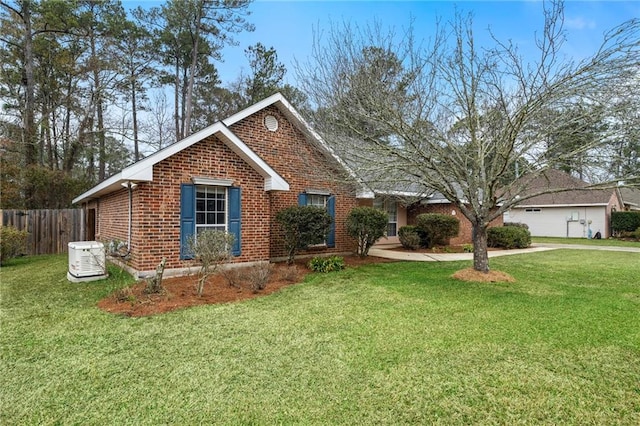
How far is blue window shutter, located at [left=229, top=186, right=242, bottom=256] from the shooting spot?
903cm

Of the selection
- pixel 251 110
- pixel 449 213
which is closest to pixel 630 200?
pixel 449 213

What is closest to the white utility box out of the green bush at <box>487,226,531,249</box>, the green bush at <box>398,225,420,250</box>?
the green bush at <box>398,225,420,250</box>

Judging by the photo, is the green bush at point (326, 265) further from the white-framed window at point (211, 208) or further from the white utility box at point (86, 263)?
the white utility box at point (86, 263)

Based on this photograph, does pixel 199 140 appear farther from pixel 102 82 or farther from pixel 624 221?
pixel 624 221

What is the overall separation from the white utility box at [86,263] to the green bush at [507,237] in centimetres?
1552

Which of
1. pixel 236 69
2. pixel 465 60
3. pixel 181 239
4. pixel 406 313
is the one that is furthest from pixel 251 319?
pixel 236 69

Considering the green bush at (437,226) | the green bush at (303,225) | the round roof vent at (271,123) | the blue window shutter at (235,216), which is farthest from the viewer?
the green bush at (437,226)

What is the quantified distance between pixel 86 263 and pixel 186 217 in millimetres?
2453

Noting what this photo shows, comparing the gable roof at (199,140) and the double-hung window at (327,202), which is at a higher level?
the gable roof at (199,140)

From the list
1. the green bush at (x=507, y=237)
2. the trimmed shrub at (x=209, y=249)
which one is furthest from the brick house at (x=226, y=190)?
the green bush at (x=507, y=237)

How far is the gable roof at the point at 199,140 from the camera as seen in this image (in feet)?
24.3

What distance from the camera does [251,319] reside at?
5.33 metres

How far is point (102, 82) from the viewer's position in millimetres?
19734

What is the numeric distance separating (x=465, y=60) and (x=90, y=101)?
21026mm
